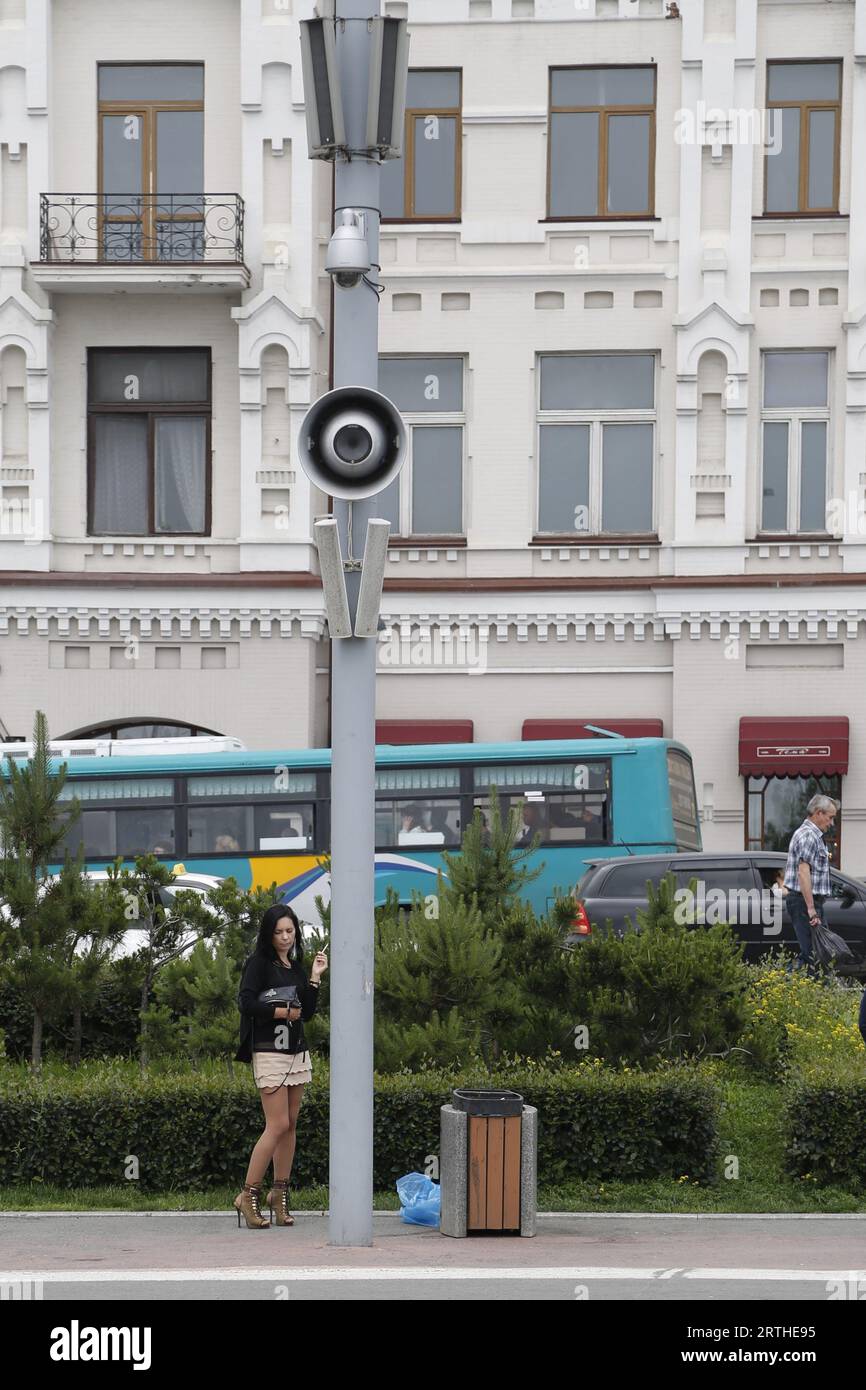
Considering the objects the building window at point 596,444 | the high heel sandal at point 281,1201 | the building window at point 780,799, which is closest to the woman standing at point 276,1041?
the high heel sandal at point 281,1201

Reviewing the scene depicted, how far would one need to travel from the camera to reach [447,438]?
29.7 metres

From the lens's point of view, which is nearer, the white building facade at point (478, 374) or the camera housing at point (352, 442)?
the camera housing at point (352, 442)

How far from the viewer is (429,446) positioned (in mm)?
29734

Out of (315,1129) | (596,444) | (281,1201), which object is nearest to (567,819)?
(596,444)

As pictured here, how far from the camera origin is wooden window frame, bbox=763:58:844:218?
28.7 meters

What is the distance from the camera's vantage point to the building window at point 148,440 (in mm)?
29500

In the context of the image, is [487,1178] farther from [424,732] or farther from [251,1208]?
[424,732]

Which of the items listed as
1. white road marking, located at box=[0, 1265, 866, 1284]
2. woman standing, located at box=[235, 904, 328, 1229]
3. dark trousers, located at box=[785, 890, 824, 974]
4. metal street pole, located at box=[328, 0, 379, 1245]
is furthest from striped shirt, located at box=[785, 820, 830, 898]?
white road marking, located at box=[0, 1265, 866, 1284]

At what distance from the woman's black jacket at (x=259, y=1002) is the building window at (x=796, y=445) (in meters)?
19.1

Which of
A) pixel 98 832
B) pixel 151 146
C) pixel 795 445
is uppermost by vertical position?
pixel 151 146

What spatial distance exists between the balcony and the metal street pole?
18374 millimetres

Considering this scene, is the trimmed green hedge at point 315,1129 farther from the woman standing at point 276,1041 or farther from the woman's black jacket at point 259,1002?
the woman's black jacket at point 259,1002

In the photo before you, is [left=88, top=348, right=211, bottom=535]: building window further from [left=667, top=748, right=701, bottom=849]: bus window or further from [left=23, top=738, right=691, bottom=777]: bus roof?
[left=667, top=748, right=701, bottom=849]: bus window

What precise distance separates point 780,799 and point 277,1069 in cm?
1838
